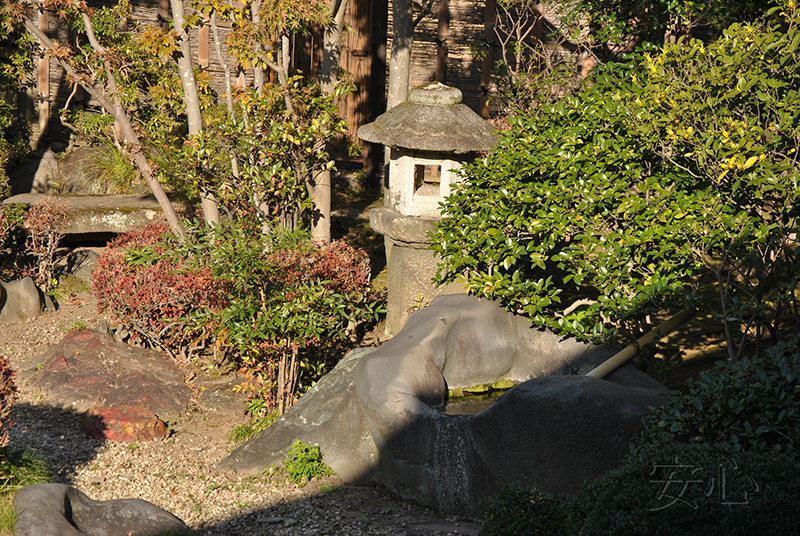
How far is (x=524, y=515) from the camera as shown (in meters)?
3.89

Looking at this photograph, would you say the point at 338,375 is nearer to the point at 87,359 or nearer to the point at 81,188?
the point at 87,359

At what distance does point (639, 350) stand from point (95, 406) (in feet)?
15.6

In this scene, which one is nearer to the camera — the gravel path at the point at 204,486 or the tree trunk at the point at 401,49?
the gravel path at the point at 204,486

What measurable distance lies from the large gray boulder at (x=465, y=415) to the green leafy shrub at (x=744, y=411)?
18.2 inches

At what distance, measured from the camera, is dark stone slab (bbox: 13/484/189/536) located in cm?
380

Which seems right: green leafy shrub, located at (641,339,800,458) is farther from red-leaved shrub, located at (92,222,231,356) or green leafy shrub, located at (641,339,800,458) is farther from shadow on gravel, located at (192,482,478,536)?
red-leaved shrub, located at (92,222,231,356)

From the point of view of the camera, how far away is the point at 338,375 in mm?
6059

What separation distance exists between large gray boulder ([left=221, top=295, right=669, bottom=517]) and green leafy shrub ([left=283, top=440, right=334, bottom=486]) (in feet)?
0.24

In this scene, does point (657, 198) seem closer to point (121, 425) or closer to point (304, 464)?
point (304, 464)

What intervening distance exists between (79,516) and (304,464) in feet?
5.73

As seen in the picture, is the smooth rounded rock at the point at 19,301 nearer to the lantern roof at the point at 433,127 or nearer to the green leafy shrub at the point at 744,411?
the lantern roof at the point at 433,127

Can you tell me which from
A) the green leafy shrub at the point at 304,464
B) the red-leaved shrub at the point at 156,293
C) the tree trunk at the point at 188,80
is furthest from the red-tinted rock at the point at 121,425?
the tree trunk at the point at 188,80

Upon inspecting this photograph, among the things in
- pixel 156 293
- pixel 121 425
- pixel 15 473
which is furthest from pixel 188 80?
pixel 15 473

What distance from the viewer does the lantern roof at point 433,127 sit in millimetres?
6672
